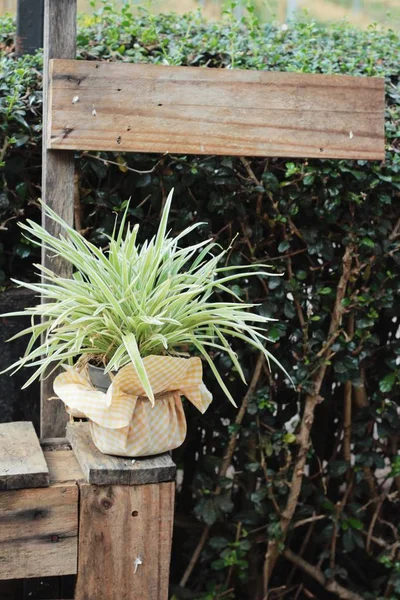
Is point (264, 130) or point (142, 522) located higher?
point (264, 130)

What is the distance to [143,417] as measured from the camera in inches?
76.7

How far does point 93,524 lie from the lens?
194 centimetres

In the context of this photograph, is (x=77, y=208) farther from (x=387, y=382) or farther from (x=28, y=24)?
(x=387, y=382)

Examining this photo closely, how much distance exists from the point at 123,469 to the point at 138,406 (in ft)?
0.49

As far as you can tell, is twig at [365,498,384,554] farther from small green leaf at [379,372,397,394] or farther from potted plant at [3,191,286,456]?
potted plant at [3,191,286,456]

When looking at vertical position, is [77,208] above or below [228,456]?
above

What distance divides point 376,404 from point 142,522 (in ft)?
3.92

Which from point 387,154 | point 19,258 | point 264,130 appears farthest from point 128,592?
point 387,154

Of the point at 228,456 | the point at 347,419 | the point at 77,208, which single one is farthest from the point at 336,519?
the point at 77,208

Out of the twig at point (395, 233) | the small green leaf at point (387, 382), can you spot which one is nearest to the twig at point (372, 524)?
the small green leaf at point (387, 382)

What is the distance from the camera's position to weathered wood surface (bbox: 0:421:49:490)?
1897 millimetres

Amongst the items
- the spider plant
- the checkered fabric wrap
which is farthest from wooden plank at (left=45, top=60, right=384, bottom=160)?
the checkered fabric wrap

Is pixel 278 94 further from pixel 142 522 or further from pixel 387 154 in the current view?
pixel 142 522

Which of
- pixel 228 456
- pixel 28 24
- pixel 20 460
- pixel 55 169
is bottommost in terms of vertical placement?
pixel 228 456
